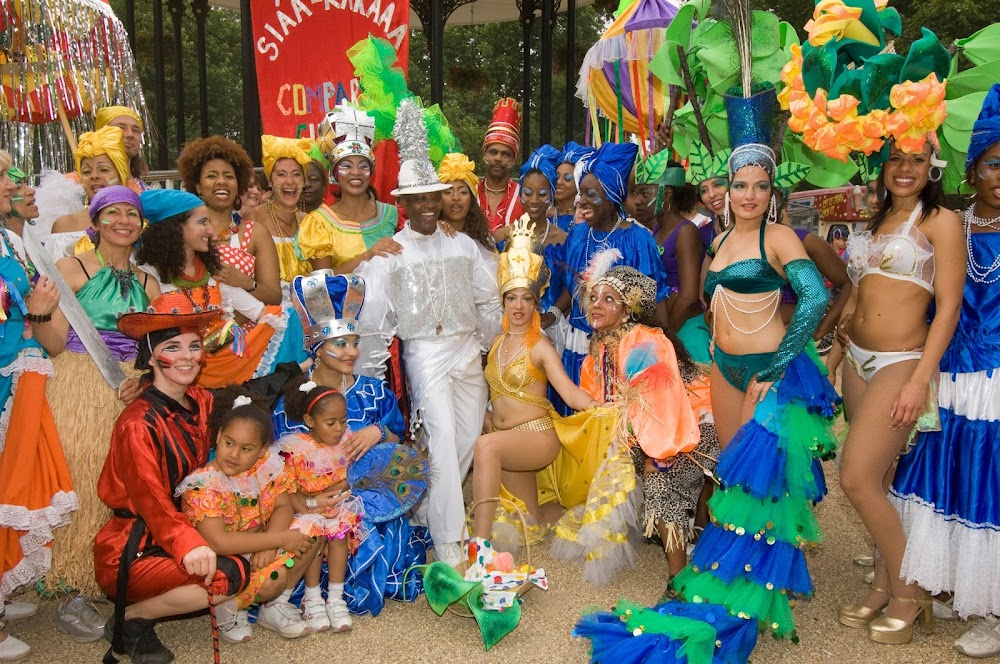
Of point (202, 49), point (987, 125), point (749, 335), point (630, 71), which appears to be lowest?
point (749, 335)

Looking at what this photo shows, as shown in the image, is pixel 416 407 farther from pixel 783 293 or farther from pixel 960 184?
pixel 960 184

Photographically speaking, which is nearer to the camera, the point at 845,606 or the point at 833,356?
the point at 845,606

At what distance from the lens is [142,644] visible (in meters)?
3.45

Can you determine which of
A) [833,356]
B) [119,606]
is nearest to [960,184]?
[833,356]

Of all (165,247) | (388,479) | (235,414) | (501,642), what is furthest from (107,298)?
(501,642)

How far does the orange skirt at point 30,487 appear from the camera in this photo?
3.40m

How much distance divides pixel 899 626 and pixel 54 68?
5.77 m

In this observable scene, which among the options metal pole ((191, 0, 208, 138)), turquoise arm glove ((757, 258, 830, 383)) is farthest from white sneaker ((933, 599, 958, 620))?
metal pole ((191, 0, 208, 138))

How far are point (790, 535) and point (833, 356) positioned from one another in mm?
1304

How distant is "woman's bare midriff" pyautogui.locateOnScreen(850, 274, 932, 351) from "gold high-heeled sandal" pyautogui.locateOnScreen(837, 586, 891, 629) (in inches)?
47.9

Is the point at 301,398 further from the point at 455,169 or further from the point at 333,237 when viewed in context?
the point at 455,169

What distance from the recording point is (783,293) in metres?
4.05

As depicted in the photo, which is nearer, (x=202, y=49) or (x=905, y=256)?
(x=905, y=256)

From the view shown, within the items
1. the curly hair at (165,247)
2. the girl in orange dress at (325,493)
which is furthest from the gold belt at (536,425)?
the curly hair at (165,247)
